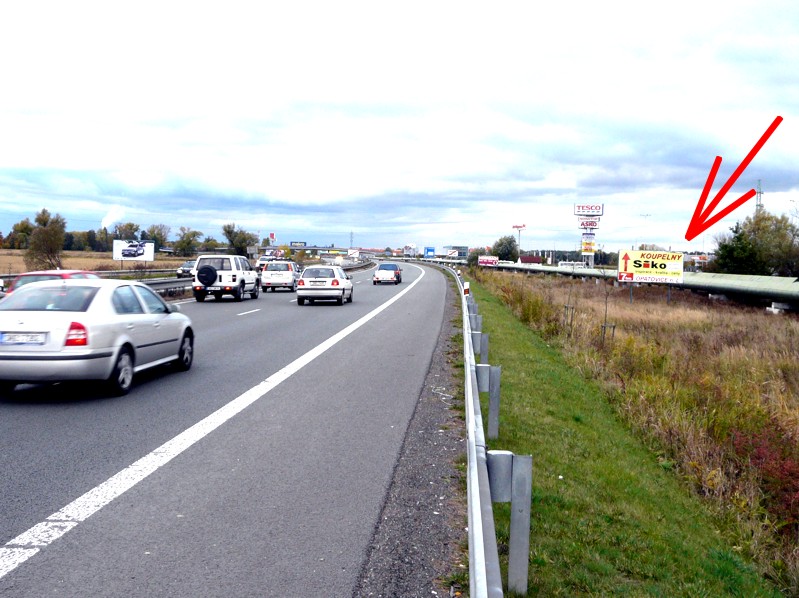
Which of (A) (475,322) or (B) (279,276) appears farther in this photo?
(B) (279,276)

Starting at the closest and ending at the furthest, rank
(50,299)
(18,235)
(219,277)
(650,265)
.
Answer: (50,299) < (219,277) < (650,265) < (18,235)

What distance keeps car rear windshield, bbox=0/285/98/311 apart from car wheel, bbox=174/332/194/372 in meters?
2.53

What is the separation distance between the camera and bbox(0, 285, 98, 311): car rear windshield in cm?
1052

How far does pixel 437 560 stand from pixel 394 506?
1.16 meters

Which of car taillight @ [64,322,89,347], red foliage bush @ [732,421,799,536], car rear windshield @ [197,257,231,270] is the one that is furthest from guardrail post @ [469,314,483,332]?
car rear windshield @ [197,257,231,270]

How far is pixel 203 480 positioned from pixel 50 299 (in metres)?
5.07

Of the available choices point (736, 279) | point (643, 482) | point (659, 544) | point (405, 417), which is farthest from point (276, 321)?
point (736, 279)

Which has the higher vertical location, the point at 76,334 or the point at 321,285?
the point at 76,334

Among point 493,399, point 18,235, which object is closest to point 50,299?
point 493,399

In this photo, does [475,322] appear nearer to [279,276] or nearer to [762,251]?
[279,276]

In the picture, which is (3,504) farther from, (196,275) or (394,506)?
(196,275)

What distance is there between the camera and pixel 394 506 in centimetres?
640

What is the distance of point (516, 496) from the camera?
14.6 ft

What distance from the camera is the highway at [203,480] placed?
4938 millimetres
